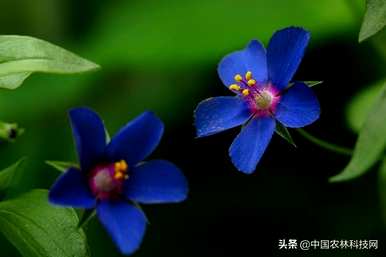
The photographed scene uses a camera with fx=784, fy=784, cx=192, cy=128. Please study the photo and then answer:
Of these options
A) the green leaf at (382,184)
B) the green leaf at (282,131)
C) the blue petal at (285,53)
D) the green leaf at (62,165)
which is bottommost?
the green leaf at (382,184)

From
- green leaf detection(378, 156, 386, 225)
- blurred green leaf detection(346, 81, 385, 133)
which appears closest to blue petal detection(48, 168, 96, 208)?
green leaf detection(378, 156, 386, 225)

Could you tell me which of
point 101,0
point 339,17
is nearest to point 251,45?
point 339,17

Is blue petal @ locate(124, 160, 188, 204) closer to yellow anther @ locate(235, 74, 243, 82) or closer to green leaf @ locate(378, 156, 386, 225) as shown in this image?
yellow anther @ locate(235, 74, 243, 82)

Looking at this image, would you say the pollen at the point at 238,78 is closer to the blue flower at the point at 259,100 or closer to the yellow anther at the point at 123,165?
the blue flower at the point at 259,100

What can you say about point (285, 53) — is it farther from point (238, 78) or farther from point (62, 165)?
point (62, 165)

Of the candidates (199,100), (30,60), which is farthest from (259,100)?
(199,100)

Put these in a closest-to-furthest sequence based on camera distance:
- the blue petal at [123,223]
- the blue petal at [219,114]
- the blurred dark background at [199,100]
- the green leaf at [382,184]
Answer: the blue petal at [123,223] < the blue petal at [219,114] < the green leaf at [382,184] < the blurred dark background at [199,100]

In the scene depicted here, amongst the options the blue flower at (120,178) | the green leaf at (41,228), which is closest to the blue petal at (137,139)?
the blue flower at (120,178)
